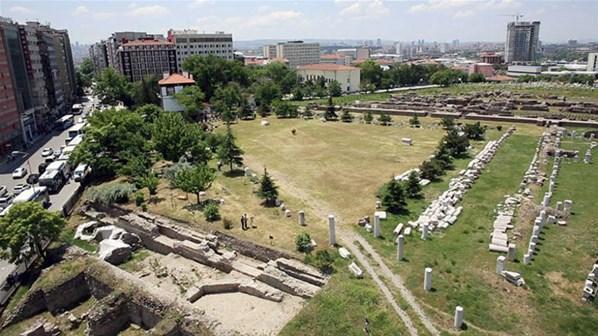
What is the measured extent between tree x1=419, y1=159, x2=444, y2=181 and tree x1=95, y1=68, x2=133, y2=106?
198 feet

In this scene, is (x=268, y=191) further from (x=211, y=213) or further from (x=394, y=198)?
(x=394, y=198)

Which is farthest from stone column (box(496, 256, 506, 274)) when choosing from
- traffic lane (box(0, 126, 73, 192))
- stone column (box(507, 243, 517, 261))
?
traffic lane (box(0, 126, 73, 192))

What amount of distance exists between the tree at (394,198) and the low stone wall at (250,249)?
897cm

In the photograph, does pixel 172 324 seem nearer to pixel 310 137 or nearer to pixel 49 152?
pixel 310 137

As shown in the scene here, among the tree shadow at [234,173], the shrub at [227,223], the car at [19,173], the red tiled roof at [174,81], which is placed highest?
the red tiled roof at [174,81]

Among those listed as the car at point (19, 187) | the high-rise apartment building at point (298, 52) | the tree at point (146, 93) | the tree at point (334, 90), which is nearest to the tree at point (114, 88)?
the tree at point (146, 93)

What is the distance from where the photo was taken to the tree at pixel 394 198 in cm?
2761

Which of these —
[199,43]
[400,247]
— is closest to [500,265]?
[400,247]

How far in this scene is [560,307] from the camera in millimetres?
17375

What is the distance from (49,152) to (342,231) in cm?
4154

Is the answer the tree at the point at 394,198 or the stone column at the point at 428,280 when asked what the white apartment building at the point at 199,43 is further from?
the stone column at the point at 428,280

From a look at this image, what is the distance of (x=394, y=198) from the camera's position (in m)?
27.7

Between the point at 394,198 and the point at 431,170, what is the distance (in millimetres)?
7751

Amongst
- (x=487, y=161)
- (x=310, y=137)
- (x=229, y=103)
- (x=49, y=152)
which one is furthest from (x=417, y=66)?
(x=49, y=152)
